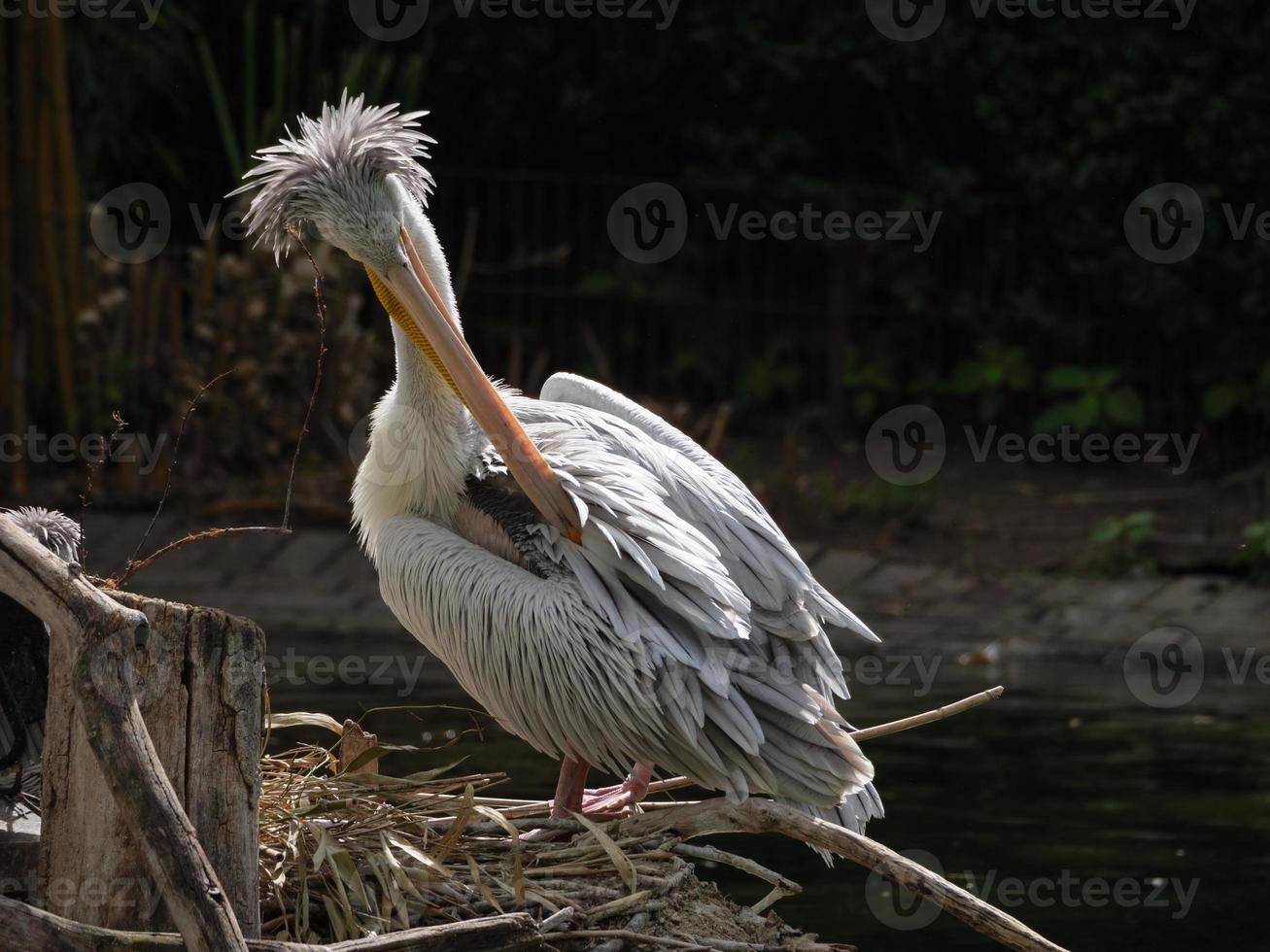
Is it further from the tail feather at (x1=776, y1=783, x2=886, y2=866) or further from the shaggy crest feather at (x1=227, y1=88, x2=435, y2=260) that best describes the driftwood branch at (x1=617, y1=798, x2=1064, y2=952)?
the shaggy crest feather at (x1=227, y1=88, x2=435, y2=260)

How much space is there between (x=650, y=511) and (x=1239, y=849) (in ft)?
8.72

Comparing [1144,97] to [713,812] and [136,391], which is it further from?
[713,812]

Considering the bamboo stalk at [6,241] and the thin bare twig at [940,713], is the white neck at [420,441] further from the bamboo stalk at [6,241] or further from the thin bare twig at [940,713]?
the bamboo stalk at [6,241]

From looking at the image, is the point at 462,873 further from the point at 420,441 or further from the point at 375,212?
the point at 375,212

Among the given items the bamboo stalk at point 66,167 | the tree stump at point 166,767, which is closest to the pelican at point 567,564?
the tree stump at point 166,767

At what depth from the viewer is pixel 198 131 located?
1202cm

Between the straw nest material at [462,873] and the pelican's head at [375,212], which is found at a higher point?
the pelican's head at [375,212]

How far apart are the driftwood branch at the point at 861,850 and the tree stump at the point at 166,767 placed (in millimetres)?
873

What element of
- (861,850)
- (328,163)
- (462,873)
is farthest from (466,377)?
(861,850)

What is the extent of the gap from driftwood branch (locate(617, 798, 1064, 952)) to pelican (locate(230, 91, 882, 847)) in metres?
0.18

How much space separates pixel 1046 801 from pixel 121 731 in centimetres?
398

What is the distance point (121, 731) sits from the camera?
2928mm

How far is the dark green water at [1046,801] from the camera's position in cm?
517

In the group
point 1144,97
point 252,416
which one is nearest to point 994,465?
point 1144,97
